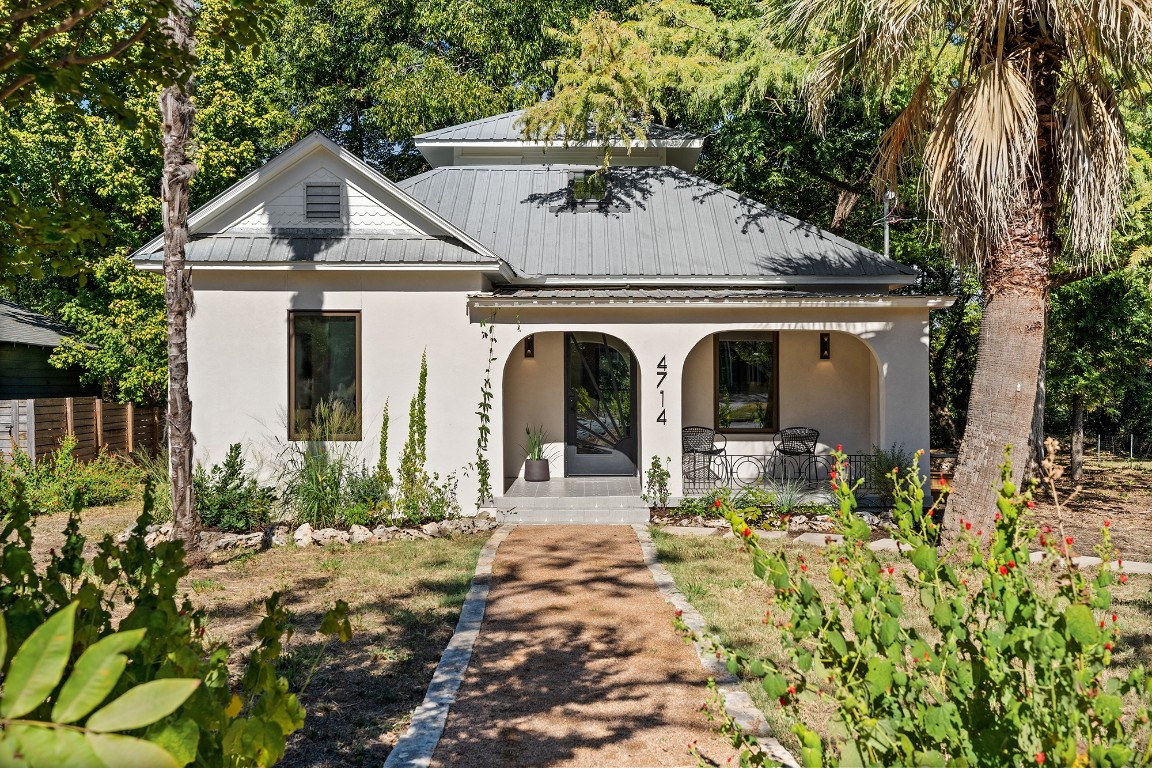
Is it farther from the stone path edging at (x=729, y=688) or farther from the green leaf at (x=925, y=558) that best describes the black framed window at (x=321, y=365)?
the green leaf at (x=925, y=558)

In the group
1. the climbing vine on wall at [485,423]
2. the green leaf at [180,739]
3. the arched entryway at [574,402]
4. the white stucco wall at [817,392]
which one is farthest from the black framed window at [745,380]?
the green leaf at [180,739]

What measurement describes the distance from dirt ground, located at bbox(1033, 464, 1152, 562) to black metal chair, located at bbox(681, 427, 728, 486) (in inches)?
182

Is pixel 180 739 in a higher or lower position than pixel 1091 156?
lower

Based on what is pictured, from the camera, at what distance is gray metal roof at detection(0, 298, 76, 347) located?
17642 mm

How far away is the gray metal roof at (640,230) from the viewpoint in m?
13.5

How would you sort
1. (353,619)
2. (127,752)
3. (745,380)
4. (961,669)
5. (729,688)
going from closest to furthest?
(127,752) < (961,669) < (729,688) < (353,619) < (745,380)

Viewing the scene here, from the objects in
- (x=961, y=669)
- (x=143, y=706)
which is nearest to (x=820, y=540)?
(x=961, y=669)

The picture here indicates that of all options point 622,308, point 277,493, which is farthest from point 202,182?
point 622,308

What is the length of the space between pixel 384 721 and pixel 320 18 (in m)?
23.5

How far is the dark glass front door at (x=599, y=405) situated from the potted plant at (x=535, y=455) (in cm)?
49

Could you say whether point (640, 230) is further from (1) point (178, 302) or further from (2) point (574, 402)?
(1) point (178, 302)

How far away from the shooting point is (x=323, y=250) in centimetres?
1148

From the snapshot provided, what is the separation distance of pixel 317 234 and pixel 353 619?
266 inches

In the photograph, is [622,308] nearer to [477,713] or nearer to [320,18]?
[477,713]
